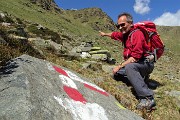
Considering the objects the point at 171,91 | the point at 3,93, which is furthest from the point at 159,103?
the point at 3,93

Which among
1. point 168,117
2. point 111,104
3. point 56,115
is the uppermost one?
point 56,115

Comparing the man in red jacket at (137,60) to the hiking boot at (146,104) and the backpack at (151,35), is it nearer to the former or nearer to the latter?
the hiking boot at (146,104)

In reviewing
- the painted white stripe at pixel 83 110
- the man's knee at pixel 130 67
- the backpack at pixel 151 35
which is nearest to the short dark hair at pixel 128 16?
the backpack at pixel 151 35

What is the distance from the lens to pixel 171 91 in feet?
41.2

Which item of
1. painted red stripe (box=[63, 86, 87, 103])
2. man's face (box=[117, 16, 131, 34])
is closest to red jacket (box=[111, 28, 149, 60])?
man's face (box=[117, 16, 131, 34])

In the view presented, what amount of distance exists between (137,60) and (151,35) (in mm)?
1016

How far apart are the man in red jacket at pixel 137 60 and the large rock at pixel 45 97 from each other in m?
1.79

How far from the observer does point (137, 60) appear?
410 inches

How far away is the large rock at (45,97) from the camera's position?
5309 mm

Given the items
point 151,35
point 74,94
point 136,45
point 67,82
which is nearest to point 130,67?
point 136,45

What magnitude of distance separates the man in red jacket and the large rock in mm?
1795

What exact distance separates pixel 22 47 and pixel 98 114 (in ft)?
20.2

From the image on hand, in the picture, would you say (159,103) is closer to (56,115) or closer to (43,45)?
(56,115)

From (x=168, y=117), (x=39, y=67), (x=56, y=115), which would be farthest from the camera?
(x=168, y=117)
